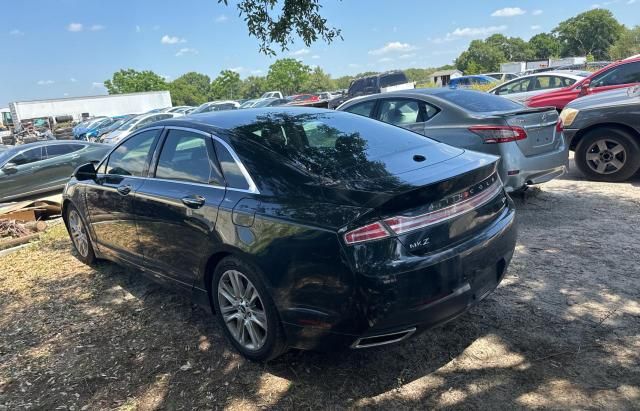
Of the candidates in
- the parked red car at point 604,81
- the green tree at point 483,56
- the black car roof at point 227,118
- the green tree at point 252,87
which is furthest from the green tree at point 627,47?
the black car roof at point 227,118

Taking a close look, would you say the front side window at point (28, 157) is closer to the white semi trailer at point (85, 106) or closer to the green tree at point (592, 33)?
the white semi trailer at point (85, 106)

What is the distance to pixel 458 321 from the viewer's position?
3420 millimetres

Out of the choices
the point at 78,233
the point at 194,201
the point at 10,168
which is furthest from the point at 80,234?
the point at 10,168

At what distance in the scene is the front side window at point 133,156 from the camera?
13.4ft

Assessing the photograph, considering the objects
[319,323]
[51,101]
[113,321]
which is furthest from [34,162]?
[51,101]

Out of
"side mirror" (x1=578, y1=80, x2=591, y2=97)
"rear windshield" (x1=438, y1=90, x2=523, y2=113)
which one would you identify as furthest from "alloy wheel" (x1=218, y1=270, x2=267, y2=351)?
"side mirror" (x1=578, y1=80, x2=591, y2=97)

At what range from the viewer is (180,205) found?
3461 mm

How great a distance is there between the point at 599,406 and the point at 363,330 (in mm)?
1273

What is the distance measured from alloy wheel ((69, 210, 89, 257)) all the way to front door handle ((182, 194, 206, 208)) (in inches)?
95.6

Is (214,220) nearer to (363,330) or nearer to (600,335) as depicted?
(363,330)

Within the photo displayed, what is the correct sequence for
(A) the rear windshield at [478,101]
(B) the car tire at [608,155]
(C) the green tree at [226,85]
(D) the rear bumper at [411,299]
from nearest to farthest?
1. (D) the rear bumper at [411,299]
2. (A) the rear windshield at [478,101]
3. (B) the car tire at [608,155]
4. (C) the green tree at [226,85]

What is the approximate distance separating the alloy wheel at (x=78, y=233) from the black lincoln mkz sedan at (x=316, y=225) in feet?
5.35

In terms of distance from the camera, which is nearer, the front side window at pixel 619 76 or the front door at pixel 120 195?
the front door at pixel 120 195

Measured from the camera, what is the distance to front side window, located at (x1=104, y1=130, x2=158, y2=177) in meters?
4.09
